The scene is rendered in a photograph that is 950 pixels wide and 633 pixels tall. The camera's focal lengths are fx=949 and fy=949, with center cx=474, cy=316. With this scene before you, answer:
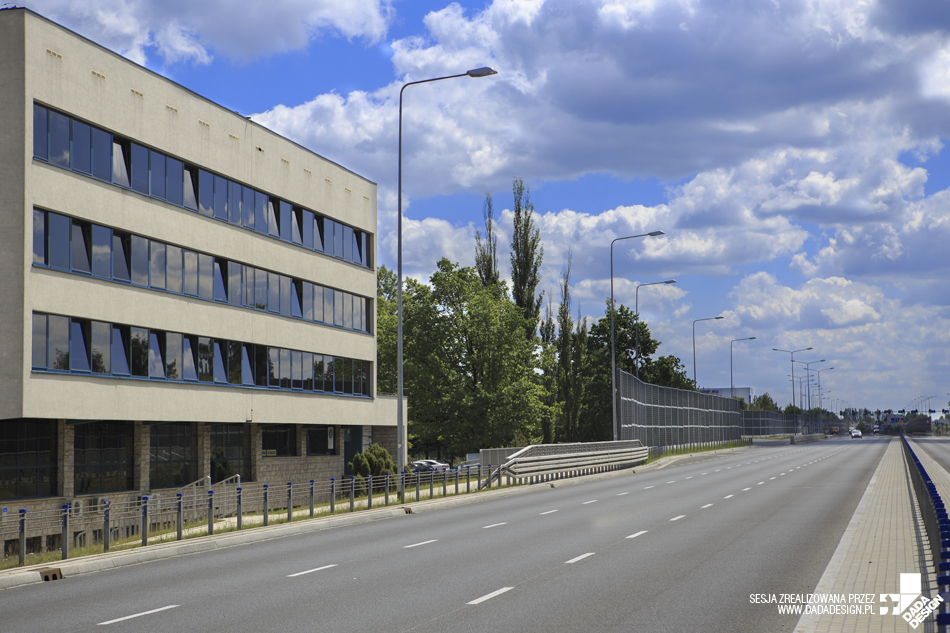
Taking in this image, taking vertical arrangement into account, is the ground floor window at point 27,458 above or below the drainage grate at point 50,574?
above

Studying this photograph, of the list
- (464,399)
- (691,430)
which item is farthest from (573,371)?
(464,399)

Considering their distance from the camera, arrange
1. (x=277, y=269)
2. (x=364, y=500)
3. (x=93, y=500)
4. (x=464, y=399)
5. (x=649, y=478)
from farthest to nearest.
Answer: (x=464, y=399) → (x=649, y=478) → (x=277, y=269) → (x=364, y=500) → (x=93, y=500)

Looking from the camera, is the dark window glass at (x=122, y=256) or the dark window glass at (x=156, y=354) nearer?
the dark window glass at (x=122, y=256)

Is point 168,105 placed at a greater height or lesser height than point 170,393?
greater

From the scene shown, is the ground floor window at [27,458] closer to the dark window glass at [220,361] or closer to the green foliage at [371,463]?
the dark window glass at [220,361]

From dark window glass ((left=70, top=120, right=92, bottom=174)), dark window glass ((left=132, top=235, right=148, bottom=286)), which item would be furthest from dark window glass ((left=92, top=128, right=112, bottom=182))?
dark window glass ((left=132, top=235, right=148, bottom=286))

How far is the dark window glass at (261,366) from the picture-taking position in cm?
3659

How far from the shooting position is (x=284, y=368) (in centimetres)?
3841

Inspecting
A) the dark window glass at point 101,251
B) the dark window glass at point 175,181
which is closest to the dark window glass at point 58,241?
the dark window glass at point 101,251

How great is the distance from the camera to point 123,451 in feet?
101

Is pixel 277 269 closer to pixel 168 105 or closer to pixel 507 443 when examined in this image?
pixel 168 105

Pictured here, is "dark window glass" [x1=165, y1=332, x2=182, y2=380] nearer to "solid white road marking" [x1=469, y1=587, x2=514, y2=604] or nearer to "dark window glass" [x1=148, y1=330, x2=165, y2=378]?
"dark window glass" [x1=148, y1=330, x2=165, y2=378]

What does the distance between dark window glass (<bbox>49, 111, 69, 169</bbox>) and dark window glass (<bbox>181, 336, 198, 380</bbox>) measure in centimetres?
774

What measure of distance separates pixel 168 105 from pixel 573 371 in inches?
1889
